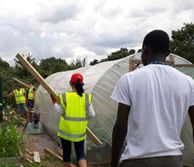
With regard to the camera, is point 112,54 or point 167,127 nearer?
point 167,127

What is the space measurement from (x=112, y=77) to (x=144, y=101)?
19.6 ft

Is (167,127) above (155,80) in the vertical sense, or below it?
below

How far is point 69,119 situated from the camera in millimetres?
6148

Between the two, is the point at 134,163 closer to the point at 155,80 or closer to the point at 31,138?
the point at 155,80

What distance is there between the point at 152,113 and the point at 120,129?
0.78 ft

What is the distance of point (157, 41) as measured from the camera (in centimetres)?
266

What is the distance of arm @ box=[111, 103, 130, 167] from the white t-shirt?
36mm

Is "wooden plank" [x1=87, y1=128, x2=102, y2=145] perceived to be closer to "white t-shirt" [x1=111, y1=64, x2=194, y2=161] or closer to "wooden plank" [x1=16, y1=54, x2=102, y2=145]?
"wooden plank" [x1=16, y1=54, x2=102, y2=145]

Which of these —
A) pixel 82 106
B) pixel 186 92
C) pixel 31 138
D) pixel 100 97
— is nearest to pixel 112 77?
pixel 100 97

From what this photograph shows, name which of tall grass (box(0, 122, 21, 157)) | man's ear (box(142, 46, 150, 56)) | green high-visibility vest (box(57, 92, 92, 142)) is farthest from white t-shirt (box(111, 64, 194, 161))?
tall grass (box(0, 122, 21, 157))

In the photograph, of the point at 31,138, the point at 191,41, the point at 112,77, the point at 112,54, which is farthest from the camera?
the point at 112,54

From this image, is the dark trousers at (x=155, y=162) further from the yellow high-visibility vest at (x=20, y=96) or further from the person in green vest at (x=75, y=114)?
the yellow high-visibility vest at (x=20, y=96)

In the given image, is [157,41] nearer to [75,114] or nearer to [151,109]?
[151,109]

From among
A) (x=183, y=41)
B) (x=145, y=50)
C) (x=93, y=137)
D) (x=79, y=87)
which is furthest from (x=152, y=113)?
(x=183, y=41)
